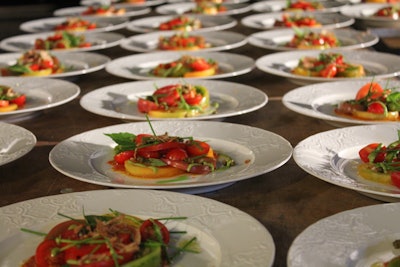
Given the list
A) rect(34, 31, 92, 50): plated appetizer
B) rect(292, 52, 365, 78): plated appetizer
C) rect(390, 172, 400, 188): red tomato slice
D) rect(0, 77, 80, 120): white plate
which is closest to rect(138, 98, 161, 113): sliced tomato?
rect(0, 77, 80, 120): white plate

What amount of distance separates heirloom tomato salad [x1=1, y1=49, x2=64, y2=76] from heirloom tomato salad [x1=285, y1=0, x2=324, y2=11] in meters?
2.31

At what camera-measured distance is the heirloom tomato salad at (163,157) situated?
6.43 ft

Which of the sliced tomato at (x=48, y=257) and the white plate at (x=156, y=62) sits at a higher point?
the sliced tomato at (x=48, y=257)

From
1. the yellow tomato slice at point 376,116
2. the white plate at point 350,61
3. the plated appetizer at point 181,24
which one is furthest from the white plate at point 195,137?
the plated appetizer at point 181,24

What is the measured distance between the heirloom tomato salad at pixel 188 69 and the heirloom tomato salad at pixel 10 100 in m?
0.70

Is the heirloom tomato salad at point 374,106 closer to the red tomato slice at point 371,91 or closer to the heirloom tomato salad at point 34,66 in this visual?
the red tomato slice at point 371,91

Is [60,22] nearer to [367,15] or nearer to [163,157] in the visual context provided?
[367,15]

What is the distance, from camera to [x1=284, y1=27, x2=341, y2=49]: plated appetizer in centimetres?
377

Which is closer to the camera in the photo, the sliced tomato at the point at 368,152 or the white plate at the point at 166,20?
the sliced tomato at the point at 368,152

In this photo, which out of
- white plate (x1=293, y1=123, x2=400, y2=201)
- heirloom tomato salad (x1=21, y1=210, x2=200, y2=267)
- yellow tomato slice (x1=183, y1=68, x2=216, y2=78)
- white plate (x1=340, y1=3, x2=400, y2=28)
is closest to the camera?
heirloom tomato salad (x1=21, y1=210, x2=200, y2=267)

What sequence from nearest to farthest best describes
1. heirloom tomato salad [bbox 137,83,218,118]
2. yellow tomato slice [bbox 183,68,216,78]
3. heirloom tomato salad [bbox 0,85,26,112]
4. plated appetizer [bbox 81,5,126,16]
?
heirloom tomato salad [bbox 137,83,218,118], heirloom tomato salad [bbox 0,85,26,112], yellow tomato slice [bbox 183,68,216,78], plated appetizer [bbox 81,5,126,16]

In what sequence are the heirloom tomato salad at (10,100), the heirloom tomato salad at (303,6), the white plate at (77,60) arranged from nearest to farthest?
the heirloom tomato salad at (10,100) < the white plate at (77,60) < the heirloom tomato salad at (303,6)

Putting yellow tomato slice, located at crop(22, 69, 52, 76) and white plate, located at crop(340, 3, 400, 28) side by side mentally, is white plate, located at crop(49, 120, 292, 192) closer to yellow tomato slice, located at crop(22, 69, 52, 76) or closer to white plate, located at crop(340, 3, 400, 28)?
yellow tomato slice, located at crop(22, 69, 52, 76)

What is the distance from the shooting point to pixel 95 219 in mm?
1516
